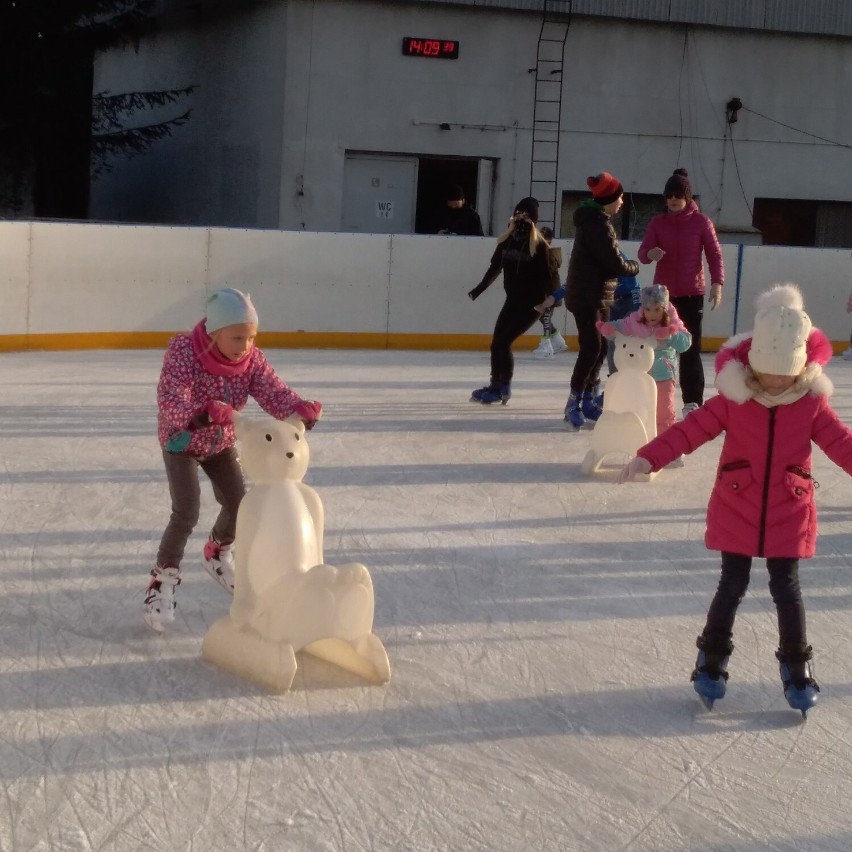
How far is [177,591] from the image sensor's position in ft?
17.4

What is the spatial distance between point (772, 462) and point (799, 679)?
2.14 ft

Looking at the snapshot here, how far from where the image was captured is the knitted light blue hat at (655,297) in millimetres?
7941

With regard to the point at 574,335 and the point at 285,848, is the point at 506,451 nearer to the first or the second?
the point at 285,848

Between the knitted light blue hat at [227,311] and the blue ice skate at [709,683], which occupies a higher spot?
the knitted light blue hat at [227,311]

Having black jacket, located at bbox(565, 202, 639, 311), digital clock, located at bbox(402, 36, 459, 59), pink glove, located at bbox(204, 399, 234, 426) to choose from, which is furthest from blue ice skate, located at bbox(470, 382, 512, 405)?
digital clock, located at bbox(402, 36, 459, 59)

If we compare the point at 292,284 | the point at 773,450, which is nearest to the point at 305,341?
the point at 292,284

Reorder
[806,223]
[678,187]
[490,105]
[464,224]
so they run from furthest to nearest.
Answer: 1. [806,223]
2. [490,105]
3. [464,224]
4. [678,187]

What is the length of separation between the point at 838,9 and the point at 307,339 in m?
11.9

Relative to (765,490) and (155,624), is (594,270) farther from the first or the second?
(765,490)

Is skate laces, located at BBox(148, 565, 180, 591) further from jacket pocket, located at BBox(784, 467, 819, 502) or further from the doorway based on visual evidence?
the doorway

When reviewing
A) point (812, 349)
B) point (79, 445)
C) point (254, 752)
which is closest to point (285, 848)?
point (254, 752)

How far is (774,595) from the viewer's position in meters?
4.18

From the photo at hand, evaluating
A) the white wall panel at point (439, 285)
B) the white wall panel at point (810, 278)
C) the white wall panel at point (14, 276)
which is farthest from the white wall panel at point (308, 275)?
the white wall panel at point (810, 278)

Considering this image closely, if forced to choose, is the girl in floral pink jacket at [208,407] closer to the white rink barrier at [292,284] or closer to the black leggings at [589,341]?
the black leggings at [589,341]
